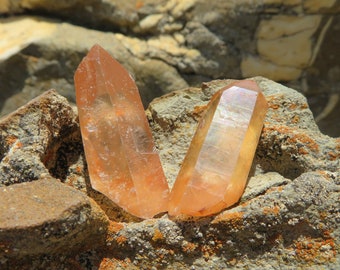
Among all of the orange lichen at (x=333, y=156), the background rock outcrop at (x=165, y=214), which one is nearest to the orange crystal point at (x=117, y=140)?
the background rock outcrop at (x=165, y=214)

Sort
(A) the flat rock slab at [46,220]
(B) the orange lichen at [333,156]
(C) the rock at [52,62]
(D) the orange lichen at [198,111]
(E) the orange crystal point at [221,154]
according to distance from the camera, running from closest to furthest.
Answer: (A) the flat rock slab at [46,220] → (E) the orange crystal point at [221,154] → (B) the orange lichen at [333,156] → (D) the orange lichen at [198,111] → (C) the rock at [52,62]

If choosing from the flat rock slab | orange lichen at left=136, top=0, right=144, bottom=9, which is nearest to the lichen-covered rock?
the flat rock slab

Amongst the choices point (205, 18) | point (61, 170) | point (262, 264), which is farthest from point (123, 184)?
point (205, 18)

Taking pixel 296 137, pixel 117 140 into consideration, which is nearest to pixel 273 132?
pixel 296 137

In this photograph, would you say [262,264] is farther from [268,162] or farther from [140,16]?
[140,16]

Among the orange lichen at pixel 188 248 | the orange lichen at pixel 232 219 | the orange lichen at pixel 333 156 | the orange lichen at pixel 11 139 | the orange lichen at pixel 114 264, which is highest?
the orange lichen at pixel 11 139

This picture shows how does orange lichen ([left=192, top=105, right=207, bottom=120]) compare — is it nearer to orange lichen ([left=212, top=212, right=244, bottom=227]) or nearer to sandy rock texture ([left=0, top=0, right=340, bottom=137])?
orange lichen ([left=212, top=212, right=244, bottom=227])

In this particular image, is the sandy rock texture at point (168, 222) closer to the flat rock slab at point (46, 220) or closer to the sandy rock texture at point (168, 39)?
the flat rock slab at point (46, 220)

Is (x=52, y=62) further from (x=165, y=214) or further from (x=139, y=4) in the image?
(x=165, y=214)
